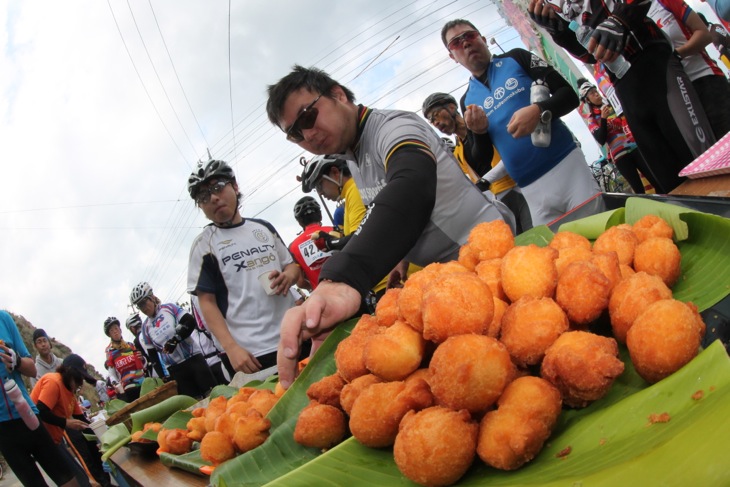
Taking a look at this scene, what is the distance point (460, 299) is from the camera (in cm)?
87

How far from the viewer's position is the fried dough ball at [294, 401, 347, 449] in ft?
3.57

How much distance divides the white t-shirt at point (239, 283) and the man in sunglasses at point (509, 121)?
218 cm

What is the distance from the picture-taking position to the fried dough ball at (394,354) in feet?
2.97

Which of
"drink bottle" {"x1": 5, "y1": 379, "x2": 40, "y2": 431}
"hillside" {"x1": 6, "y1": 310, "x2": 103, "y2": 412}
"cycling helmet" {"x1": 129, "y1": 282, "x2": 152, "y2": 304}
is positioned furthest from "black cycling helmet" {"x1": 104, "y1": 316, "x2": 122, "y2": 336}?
"hillside" {"x1": 6, "y1": 310, "x2": 103, "y2": 412}

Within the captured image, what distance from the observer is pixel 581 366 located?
742 millimetres

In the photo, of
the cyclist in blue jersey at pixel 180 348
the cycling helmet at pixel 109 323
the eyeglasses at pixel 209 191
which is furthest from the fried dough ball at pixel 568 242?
the cycling helmet at pixel 109 323

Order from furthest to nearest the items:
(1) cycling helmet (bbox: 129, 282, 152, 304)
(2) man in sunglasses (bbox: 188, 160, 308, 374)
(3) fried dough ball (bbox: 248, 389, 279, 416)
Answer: (1) cycling helmet (bbox: 129, 282, 152, 304) < (2) man in sunglasses (bbox: 188, 160, 308, 374) < (3) fried dough ball (bbox: 248, 389, 279, 416)

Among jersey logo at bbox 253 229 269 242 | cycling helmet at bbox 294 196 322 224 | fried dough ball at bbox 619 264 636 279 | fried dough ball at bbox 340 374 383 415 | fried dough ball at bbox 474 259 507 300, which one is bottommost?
fried dough ball at bbox 619 264 636 279

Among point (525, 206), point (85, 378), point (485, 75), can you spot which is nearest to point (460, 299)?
point (485, 75)

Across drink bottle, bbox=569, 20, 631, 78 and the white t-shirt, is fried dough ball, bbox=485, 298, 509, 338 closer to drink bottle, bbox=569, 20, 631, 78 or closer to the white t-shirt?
drink bottle, bbox=569, 20, 631, 78

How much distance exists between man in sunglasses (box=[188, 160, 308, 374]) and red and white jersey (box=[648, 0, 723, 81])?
3376 mm

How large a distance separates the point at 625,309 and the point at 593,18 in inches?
100

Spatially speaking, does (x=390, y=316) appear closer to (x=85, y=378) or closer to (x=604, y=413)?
(x=604, y=413)

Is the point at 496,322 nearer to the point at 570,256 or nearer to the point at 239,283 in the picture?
the point at 570,256
